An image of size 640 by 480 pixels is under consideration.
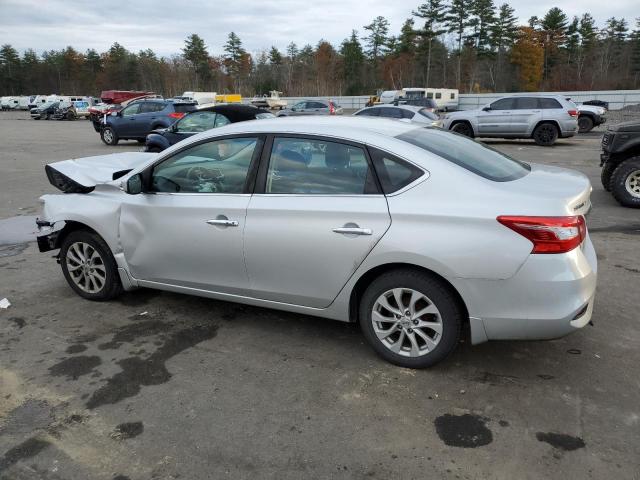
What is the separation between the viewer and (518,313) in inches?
121

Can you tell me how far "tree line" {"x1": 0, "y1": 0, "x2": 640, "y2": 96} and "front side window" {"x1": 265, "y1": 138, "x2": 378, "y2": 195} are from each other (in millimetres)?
65307

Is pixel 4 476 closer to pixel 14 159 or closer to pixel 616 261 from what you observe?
pixel 616 261

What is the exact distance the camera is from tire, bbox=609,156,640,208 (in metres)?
8.16

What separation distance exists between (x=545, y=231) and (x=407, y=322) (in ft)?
3.34

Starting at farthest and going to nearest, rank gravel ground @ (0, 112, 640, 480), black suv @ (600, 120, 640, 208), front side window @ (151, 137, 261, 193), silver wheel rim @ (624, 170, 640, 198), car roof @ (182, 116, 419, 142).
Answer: silver wheel rim @ (624, 170, 640, 198) → black suv @ (600, 120, 640, 208) → front side window @ (151, 137, 261, 193) → car roof @ (182, 116, 419, 142) → gravel ground @ (0, 112, 640, 480)

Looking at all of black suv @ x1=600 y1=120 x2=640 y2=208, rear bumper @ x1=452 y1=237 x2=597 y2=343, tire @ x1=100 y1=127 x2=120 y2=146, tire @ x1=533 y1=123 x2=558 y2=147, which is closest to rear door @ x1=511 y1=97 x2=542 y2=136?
tire @ x1=533 y1=123 x2=558 y2=147

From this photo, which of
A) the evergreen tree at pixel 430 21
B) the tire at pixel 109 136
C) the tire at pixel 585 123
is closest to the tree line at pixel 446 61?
the evergreen tree at pixel 430 21

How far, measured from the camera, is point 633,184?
8.25 meters

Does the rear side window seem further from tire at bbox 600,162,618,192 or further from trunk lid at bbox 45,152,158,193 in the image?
tire at bbox 600,162,618,192

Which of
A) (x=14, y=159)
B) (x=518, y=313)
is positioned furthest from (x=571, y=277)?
(x=14, y=159)

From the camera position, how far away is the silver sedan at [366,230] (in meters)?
3.04

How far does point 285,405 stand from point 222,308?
1.64 m

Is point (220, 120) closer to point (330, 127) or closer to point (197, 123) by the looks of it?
point (197, 123)

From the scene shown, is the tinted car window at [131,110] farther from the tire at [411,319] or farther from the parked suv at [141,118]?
A: the tire at [411,319]
